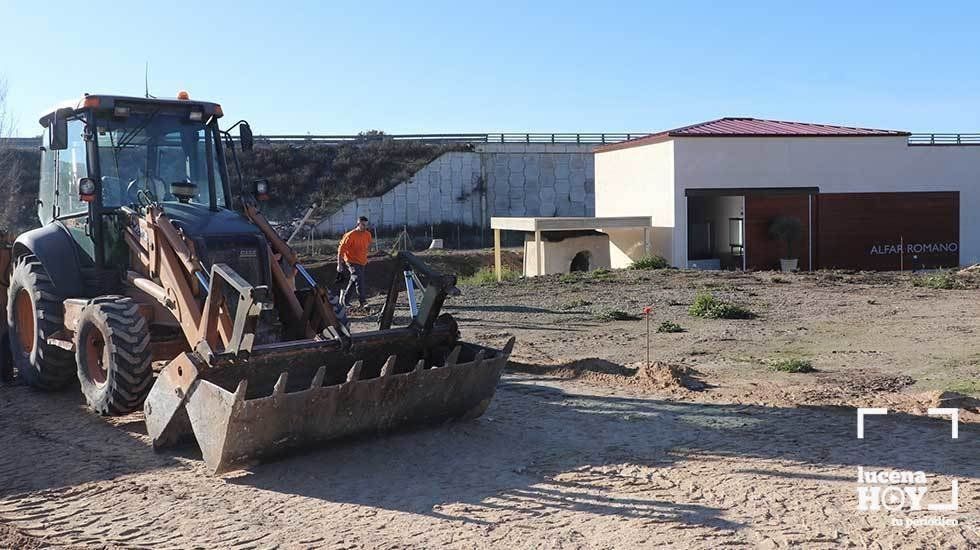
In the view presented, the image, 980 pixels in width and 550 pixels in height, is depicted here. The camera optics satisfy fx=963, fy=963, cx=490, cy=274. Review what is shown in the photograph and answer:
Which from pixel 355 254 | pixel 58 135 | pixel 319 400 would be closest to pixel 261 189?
pixel 58 135

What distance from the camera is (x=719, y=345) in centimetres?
1368

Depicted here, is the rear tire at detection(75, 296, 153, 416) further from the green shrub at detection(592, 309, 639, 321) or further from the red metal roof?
the red metal roof

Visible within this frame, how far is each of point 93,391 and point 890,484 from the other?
21.5 feet

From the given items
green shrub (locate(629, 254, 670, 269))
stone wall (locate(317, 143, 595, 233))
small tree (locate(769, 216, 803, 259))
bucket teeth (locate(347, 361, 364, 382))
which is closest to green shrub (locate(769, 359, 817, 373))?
bucket teeth (locate(347, 361, 364, 382))

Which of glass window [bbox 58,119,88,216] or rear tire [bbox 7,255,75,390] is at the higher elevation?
glass window [bbox 58,119,88,216]

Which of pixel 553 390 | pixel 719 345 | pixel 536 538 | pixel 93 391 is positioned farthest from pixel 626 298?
pixel 536 538

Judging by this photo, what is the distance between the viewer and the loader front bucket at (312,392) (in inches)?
269

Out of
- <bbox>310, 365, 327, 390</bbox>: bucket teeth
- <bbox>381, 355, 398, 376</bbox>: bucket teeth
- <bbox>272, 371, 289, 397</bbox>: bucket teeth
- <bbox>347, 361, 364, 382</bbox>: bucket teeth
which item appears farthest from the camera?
<bbox>381, 355, 398, 376</bbox>: bucket teeth

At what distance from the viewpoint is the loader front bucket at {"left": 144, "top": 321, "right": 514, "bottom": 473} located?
682 centimetres

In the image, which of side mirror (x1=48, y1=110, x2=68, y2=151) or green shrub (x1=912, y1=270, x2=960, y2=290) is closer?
side mirror (x1=48, y1=110, x2=68, y2=151)

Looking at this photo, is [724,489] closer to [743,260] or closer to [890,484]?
[890,484]

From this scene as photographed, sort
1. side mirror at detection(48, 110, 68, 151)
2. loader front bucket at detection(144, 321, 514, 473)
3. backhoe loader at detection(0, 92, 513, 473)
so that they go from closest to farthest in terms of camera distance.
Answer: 1. loader front bucket at detection(144, 321, 514, 473)
2. backhoe loader at detection(0, 92, 513, 473)
3. side mirror at detection(48, 110, 68, 151)

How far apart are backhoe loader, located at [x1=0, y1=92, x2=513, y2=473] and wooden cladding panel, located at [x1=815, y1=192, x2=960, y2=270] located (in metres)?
22.3

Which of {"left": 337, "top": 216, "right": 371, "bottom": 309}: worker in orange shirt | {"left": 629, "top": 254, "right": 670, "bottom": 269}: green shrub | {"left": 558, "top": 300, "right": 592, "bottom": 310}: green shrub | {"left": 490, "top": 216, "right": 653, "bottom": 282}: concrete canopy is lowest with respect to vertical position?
{"left": 558, "top": 300, "right": 592, "bottom": 310}: green shrub
